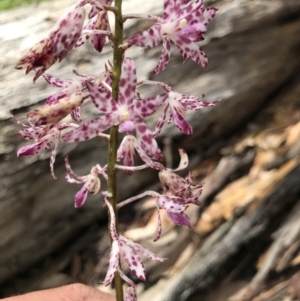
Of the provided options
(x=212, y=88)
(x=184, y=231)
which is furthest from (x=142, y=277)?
(x=212, y=88)

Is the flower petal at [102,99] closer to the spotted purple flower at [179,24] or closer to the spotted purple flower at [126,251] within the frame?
the spotted purple flower at [179,24]

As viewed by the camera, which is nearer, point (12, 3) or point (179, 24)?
point (179, 24)

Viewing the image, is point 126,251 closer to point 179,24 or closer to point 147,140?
point 147,140

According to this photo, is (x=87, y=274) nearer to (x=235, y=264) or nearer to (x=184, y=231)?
(x=184, y=231)

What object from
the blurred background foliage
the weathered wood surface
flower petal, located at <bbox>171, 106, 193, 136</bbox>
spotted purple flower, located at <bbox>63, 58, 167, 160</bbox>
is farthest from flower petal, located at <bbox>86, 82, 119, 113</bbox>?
the blurred background foliage

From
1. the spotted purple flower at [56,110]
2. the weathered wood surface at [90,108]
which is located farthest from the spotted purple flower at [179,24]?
the weathered wood surface at [90,108]

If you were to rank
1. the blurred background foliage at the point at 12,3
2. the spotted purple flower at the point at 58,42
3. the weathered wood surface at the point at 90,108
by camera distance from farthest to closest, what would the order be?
the blurred background foliage at the point at 12,3, the weathered wood surface at the point at 90,108, the spotted purple flower at the point at 58,42

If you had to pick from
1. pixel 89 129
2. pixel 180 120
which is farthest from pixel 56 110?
pixel 180 120
